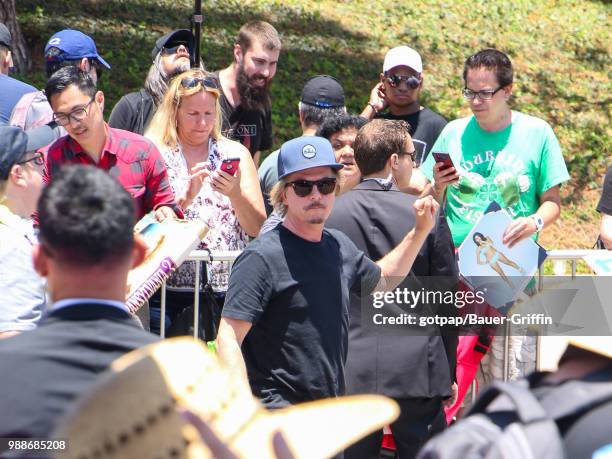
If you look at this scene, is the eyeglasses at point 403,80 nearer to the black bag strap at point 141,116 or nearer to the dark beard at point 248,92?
the dark beard at point 248,92

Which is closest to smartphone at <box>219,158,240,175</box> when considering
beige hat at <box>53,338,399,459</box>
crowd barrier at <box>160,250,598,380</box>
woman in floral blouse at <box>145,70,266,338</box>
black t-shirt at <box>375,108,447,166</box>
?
woman in floral blouse at <box>145,70,266,338</box>

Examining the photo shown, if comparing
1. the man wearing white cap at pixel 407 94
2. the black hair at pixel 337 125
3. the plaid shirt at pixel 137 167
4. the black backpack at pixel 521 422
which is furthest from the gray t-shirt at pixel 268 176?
the black backpack at pixel 521 422

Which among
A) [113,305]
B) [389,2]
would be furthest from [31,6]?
[113,305]

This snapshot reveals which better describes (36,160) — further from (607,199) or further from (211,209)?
(607,199)

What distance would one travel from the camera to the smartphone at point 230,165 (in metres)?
5.23

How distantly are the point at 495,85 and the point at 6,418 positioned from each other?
4.47 meters

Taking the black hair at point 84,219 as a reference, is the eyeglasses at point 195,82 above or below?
above

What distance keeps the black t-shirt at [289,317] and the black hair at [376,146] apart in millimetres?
862

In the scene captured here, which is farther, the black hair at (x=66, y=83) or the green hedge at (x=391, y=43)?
the green hedge at (x=391, y=43)

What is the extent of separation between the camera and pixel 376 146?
516 centimetres

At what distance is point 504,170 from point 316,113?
49.4 inches

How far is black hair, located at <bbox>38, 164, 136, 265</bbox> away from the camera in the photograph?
7.90ft

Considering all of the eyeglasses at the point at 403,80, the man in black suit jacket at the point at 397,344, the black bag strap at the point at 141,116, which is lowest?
the man in black suit jacket at the point at 397,344

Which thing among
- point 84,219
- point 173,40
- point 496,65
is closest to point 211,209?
point 173,40
